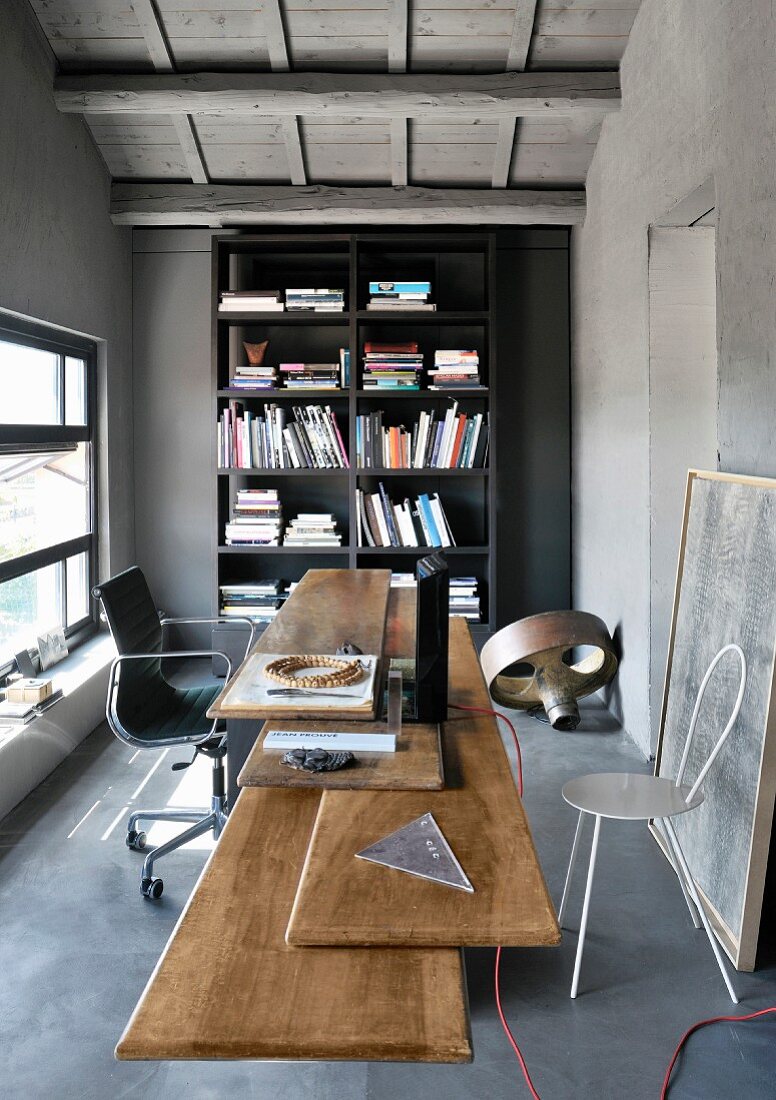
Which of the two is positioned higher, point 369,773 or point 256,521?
point 256,521

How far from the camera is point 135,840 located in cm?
320

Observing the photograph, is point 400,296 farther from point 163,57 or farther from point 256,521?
point 163,57

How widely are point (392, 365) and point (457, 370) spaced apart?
1.26 feet

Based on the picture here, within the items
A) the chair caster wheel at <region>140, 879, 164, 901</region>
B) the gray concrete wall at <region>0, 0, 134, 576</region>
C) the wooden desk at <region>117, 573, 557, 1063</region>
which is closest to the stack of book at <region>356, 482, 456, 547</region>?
the gray concrete wall at <region>0, 0, 134, 576</region>

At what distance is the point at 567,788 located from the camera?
2.44m

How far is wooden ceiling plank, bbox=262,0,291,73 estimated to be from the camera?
4.07 meters

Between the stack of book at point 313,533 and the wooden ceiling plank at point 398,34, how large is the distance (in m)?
2.45

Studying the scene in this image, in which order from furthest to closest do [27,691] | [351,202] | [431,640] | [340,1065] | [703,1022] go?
[351,202]
[27,691]
[703,1022]
[340,1065]
[431,640]

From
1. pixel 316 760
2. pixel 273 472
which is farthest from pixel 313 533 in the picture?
pixel 316 760

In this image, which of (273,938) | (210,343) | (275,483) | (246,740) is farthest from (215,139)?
(273,938)

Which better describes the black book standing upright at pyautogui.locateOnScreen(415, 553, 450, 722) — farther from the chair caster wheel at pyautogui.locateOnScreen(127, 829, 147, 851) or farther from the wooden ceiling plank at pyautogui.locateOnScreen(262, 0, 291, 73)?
the wooden ceiling plank at pyautogui.locateOnScreen(262, 0, 291, 73)

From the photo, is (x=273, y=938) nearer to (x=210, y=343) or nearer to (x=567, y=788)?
(x=567, y=788)

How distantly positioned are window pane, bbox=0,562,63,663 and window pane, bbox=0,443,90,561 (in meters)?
0.15

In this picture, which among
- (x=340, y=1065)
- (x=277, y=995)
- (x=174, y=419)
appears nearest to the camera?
(x=277, y=995)
